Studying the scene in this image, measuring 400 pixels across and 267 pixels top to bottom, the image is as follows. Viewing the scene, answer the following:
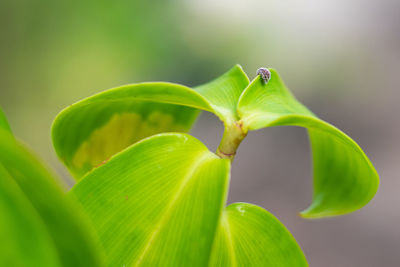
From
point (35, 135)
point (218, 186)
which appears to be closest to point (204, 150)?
point (218, 186)

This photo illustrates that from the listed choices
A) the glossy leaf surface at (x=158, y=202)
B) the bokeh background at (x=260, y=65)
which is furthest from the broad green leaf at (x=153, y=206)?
the bokeh background at (x=260, y=65)

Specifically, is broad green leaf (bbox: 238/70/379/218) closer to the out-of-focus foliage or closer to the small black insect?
the small black insect

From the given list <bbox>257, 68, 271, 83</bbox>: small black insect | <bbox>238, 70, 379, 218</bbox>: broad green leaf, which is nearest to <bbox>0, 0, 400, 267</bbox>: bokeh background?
<bbox>238, 70, 379, 218</bbox>: broad green leaf

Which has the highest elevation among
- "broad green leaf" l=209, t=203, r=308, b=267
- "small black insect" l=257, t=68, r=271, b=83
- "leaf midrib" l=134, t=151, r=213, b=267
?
"small black insect" l=257, t=68, r=271, b=83

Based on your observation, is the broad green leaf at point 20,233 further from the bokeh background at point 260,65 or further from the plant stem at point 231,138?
the bokeh background at point 260,65

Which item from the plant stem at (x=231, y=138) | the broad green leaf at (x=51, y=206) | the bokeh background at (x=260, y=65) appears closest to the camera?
the broad green leaf at (x=51, y=206)

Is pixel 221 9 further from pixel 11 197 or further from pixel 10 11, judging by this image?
pixel 11 197
